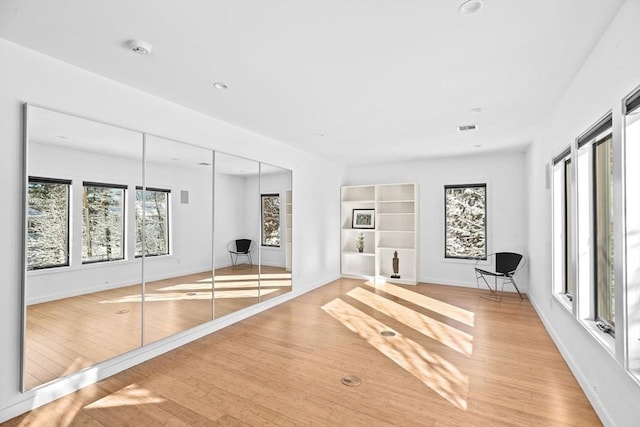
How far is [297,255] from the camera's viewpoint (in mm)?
5480

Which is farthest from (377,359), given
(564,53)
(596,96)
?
(564,53)

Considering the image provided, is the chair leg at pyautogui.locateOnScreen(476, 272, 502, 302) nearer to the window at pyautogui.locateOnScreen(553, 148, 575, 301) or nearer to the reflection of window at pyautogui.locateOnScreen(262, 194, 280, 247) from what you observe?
the window at pyautogui.locateOnScreen(553, 148, 575, 301)

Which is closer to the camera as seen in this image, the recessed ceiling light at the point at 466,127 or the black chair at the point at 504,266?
the recessed ceiling light at the point at 466,127

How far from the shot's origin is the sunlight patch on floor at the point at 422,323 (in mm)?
3477

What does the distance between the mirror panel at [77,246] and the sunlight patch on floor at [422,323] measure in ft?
10.5

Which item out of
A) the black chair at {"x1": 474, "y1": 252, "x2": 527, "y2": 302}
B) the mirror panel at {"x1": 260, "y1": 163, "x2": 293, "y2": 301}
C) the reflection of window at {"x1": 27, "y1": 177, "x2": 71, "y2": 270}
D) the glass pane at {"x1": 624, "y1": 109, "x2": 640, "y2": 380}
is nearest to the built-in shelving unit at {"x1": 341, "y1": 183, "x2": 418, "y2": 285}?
the black chair at {"x1": 474, "y1": 252, "x2": 527, "y2": 302}

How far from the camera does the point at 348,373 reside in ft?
9.29

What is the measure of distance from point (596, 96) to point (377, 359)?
2.84m

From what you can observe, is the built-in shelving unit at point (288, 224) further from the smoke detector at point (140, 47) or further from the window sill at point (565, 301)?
the window sill at point (565, 301)

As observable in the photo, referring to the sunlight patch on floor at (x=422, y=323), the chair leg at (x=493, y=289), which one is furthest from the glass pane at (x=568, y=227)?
the chair leg at (x=493, y=289)

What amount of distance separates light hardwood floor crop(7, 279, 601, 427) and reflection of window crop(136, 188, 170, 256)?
1.12 meters

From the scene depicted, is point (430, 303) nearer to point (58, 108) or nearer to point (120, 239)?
point (120, 239)

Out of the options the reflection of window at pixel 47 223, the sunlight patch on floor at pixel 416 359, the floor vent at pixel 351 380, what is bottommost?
the floor vent at pixel 351 380

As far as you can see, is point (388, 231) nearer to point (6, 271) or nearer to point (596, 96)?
point (596, 96)
